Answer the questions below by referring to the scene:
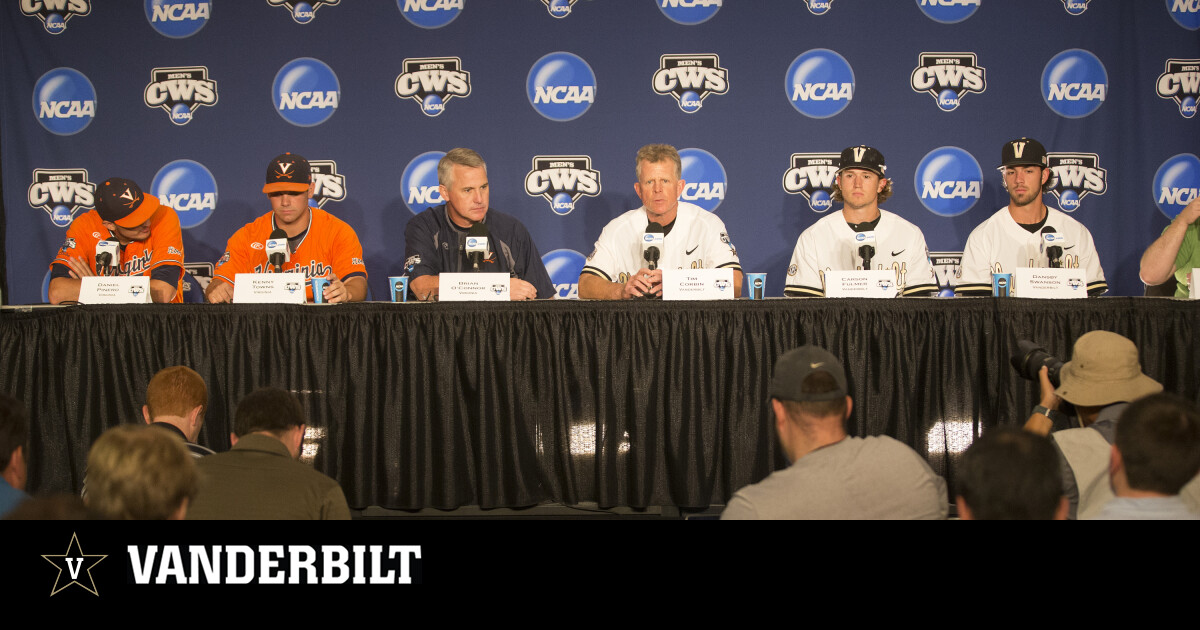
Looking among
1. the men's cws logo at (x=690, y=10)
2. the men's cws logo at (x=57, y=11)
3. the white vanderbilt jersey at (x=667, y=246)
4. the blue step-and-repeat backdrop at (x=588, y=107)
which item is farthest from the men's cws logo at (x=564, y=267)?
the men's cws logo at (x=57, y=11)

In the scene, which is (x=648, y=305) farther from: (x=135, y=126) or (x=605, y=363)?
(x=135, y=126)

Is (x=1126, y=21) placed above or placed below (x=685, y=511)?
above

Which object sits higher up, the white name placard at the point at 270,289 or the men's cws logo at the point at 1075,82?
the men's cws logo at the point at 1075,82

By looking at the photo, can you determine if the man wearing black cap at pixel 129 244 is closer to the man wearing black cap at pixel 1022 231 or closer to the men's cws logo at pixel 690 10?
the men's cws logo at pixel 690 10

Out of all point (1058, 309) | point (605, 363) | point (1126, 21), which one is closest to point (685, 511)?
point (605, 363)

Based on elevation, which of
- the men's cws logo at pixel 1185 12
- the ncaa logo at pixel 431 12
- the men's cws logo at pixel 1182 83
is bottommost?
the men's cws logo at pixel 1182 83

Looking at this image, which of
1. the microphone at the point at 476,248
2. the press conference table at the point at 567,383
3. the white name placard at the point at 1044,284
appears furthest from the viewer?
the microphone at the point at 476,248

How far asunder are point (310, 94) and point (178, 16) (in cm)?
92

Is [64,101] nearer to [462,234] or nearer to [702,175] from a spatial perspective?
[462,234]

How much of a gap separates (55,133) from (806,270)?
437 centimetres

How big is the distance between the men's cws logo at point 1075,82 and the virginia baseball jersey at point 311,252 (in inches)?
153

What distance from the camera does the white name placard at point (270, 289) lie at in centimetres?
322

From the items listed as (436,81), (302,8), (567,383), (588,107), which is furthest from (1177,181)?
(302,8)
